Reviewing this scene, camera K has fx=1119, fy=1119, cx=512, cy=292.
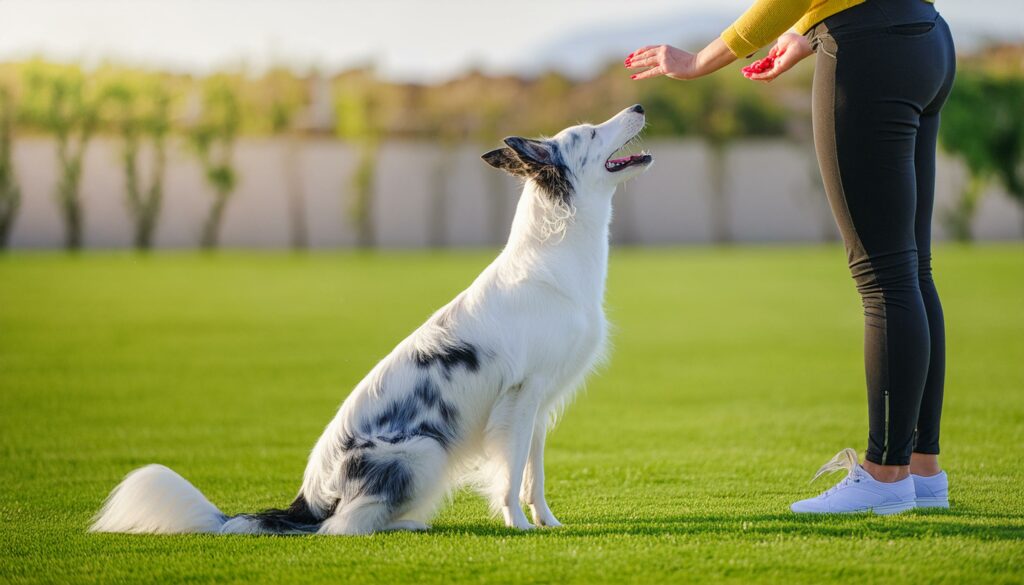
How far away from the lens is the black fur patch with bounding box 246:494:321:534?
13.4 ft

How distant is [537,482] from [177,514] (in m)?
1.35

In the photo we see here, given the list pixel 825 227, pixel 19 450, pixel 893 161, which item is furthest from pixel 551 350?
pixel 825 227

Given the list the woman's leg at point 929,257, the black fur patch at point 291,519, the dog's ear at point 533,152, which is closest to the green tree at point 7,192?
the black fur patch at point 291,519

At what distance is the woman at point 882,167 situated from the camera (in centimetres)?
383

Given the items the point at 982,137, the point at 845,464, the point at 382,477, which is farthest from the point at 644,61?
the point at 982,137

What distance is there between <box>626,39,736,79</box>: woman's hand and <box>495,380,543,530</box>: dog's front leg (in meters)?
1.25

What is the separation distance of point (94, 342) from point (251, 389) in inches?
150

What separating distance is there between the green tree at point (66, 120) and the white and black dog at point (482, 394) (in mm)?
26961

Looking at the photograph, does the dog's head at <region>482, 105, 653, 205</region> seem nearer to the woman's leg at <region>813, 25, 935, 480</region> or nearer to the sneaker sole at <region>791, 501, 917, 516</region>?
the woman's leg at <region>813, 25, 935, 480</region>

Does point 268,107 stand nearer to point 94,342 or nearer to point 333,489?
point 94,342

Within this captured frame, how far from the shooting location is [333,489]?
4074mm

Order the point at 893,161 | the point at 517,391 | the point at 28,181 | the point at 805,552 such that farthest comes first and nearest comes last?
the point at 28,181 → the point at 517,391 → the point at 893,161 → the point at 805,552

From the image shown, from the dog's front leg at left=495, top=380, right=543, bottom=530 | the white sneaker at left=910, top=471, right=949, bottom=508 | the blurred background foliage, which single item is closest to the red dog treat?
the dog's front leg at left=495, top=380, right=543, bottom=530

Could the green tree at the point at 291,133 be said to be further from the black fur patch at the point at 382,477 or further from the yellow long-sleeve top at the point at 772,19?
the yellow long-sleeve top at the point at 772,19
